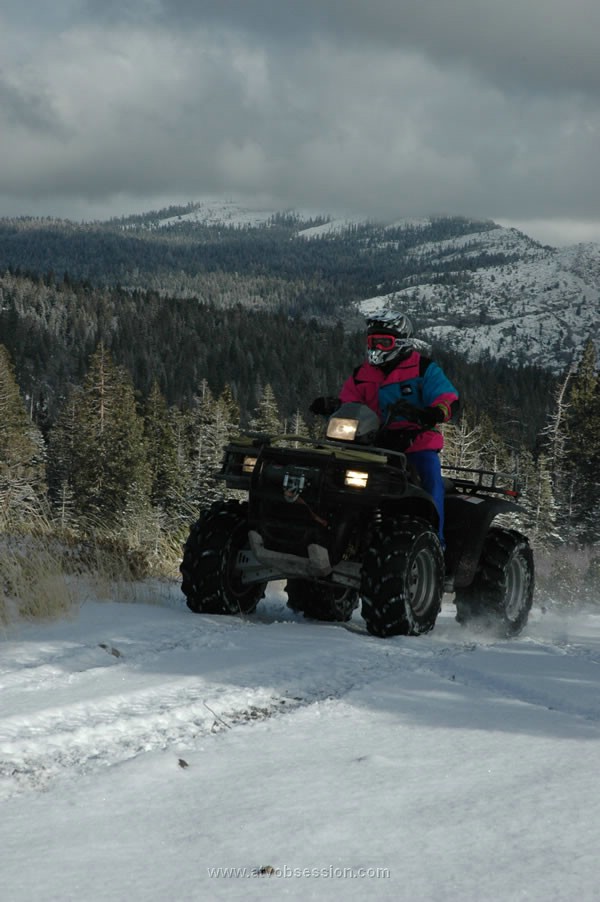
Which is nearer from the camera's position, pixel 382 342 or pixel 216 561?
pixel 216 561

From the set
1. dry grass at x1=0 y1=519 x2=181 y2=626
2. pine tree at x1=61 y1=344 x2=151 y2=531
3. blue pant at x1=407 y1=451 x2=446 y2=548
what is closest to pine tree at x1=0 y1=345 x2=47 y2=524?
pine tree at x1=61 y1=344 x2=151 y2=531

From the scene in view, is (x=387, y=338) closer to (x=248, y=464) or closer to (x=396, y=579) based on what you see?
(x=248, y=464)

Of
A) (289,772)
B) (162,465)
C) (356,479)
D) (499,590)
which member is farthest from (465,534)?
(162,465)

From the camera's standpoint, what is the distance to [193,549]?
A: 20.7 feet

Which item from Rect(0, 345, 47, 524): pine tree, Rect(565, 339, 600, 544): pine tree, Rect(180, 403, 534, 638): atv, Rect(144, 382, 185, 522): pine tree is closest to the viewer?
Rect(180, 403, 534, 638): atv

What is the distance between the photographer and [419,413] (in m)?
6.29

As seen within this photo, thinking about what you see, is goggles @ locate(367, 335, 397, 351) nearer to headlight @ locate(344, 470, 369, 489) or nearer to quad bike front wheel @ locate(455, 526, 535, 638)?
headlight @ locate(344, 470, 369, 489)

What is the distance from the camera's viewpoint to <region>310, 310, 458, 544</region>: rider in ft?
21.5

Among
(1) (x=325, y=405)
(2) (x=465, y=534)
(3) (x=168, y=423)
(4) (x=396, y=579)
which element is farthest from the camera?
(3) (x=168, y=423)

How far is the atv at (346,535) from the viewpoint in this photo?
5797 millimetres

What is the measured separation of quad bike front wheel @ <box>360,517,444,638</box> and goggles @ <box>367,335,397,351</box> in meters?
1.62

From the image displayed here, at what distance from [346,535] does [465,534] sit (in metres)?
1.23

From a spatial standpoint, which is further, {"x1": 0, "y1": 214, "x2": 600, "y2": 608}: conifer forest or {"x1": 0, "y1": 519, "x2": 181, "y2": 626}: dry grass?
{"x1": 0, "y1": 214, "x2": 600, "y2": 608}: conifer forest

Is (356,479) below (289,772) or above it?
above
